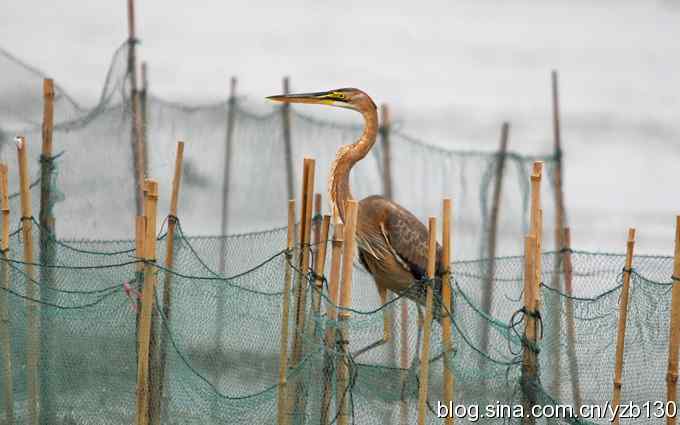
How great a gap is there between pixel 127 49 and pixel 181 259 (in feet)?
8.91

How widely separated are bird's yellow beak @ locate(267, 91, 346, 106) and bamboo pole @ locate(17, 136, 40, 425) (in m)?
1.60

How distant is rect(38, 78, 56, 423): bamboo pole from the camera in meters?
7.57

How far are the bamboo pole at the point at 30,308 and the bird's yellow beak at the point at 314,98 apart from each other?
160 centimetres

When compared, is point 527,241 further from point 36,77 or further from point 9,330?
point 36,77

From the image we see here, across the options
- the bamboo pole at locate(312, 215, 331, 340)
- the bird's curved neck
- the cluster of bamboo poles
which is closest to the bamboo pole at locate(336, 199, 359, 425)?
the cluster of bamboo poles

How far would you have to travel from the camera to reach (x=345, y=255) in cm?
698

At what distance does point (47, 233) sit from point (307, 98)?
1.81 m

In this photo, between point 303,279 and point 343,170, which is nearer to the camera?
point 303,279

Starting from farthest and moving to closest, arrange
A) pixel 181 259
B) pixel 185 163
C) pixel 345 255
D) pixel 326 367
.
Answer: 1. pixel 185 163
2. pixel 181 259
3. pixel 326 367
4. pixel 345 255

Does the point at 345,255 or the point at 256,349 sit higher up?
the point at 345,255

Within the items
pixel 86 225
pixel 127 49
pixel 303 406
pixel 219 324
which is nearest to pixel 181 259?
pixel 219 324

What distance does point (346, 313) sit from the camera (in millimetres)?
7215

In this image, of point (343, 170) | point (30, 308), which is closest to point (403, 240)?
point (343, 170)

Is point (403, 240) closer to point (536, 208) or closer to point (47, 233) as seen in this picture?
point (536, 208)
